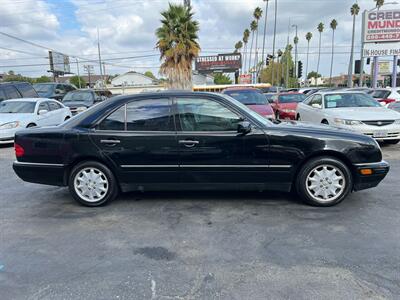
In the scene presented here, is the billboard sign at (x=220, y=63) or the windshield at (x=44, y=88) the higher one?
the billboard sign at (x=220, y=63)

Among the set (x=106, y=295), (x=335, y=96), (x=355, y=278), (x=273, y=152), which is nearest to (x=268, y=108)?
(x=335, y=96)

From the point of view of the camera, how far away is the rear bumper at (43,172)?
4348mm

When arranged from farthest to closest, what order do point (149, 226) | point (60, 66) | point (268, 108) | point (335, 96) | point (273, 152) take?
1. point (60, 66)
2. point (268, 108)
3. point (335, 96)
4. point (273, 152)
5. point (149, 226)

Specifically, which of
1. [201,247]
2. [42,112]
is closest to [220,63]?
[42,112]

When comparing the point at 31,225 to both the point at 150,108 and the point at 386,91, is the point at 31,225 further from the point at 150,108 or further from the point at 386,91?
the point at 386,91

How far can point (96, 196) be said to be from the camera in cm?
438

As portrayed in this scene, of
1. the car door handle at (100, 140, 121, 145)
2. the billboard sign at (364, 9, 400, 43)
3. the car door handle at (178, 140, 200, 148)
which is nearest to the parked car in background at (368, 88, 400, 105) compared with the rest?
the billboard sign at (364, 9, 400, 43)

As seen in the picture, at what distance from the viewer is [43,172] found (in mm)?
4391

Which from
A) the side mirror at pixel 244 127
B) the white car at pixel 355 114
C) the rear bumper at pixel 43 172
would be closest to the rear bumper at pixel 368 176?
the side mirror at pixel 244 127

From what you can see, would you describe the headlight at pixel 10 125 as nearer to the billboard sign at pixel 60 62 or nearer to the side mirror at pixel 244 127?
the side mirror at pixel 244 127

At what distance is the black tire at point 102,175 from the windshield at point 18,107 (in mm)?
7008

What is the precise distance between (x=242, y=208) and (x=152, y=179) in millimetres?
1254

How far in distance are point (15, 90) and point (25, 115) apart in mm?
4363

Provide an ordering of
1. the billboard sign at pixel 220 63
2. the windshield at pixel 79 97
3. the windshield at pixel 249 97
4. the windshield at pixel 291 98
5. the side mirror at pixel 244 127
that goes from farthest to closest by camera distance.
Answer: the billboard sign at pixel 220 63, the windshield at pixel 79 97, the windshield at pixel 291 98, the windshield at pixel 249 97, the side mirror at pixel 244 127
